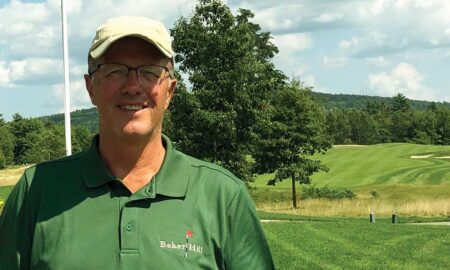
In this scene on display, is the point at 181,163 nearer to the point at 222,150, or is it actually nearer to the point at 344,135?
the point at 222,150

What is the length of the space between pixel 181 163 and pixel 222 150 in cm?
2679

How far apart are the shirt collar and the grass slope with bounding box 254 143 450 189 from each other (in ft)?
146

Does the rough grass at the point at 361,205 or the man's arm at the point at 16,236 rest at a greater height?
the man's arm at the point at 16,236

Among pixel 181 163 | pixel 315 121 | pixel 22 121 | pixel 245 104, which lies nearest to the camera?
pixel 181 163

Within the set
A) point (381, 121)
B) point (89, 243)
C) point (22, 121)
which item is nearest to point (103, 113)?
point (89, 243)

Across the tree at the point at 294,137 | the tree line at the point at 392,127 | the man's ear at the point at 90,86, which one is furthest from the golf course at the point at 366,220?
the tree line at the point at 392,127

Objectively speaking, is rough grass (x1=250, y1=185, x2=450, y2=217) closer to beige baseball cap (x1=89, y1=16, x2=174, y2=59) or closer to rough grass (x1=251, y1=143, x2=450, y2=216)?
rough grass (x1=251, y1=143, x2=450, y2=216)

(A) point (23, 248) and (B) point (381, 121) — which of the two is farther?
(B) point (381, 121)

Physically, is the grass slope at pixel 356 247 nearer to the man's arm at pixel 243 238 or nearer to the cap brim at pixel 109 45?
the man's arm at pixel 243 238

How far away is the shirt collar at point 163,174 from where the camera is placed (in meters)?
2.32

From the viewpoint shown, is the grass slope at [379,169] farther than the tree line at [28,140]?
No

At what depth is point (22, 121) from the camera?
4242 inches

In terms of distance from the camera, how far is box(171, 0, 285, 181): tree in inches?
1078

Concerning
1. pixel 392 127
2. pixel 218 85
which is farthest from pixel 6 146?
pixel 218 85
